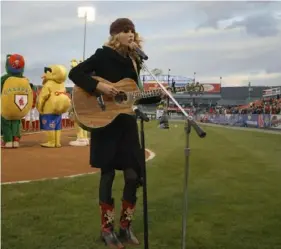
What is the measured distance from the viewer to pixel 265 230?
450cm

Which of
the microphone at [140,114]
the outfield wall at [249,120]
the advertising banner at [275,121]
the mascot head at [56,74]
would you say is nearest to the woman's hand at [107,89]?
the microphone at [140,114]

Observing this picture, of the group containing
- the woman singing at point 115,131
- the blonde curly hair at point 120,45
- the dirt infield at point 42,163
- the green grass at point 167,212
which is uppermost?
Answer: the blonde curly hair at point 120,45

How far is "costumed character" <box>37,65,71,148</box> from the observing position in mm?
12992

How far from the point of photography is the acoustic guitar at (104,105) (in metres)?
3.86

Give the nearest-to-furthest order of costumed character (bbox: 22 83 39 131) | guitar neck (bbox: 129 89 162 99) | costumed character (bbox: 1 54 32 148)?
guitar neck (bbox: 129 89 162 99), costumed character (bbox: 1 54 32 148), costumed character (bbox: 22 83 39 131)

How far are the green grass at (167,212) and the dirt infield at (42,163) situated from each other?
852 millimetres

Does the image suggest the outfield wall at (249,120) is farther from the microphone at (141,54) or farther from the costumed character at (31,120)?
the microphone at (141,54)

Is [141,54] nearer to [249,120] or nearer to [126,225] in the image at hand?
[126,225]

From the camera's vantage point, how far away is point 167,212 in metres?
5.21

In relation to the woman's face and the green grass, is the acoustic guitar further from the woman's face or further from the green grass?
the green grass

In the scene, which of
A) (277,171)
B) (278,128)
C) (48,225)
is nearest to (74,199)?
(48,225)

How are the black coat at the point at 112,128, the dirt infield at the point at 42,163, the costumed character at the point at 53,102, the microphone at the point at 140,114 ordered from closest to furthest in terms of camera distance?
1. the microphone at the point at 140,114
2. the black coat at the point at 112,128
3. the dirt infield at the point at 42,163
4. the costumed character at the point at 53,102

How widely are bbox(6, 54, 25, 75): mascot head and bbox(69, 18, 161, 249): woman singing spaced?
9414mm

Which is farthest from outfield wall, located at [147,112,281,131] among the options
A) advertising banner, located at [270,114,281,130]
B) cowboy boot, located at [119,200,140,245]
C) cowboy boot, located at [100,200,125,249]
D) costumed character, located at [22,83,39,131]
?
cowboy boot, located at [100,200,125,249]
